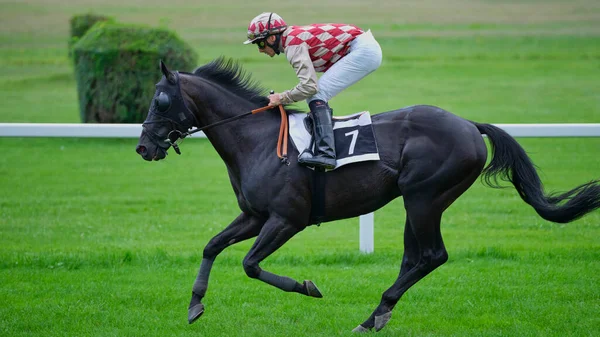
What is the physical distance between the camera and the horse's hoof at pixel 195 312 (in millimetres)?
4977

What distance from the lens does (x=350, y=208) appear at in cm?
512

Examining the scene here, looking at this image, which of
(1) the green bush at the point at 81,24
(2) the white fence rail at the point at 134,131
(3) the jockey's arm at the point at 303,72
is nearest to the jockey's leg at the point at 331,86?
(3) the jockey's arm at the point at 303,72

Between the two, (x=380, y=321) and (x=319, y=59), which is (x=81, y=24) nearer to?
(x=319, y=59)

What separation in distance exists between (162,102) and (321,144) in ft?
3.35

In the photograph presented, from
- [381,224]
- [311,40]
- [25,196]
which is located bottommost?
[25,196]

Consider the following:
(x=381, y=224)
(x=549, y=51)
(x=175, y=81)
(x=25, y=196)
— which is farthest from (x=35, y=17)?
(x=175, y=81)

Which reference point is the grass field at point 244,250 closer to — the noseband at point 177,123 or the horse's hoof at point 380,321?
the horse's hoof at point 380,321

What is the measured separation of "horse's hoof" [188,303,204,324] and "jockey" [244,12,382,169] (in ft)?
3.59

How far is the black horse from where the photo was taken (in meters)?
4.98

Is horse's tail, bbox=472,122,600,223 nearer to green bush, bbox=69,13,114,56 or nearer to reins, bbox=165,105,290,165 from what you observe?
reins, bbox=165,105,290,165

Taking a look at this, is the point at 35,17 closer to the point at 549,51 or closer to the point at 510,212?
the point at 549,51

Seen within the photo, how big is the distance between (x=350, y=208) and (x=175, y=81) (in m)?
1.36

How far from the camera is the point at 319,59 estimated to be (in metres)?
5.18

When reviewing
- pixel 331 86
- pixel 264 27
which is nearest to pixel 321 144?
pixel 331 86
